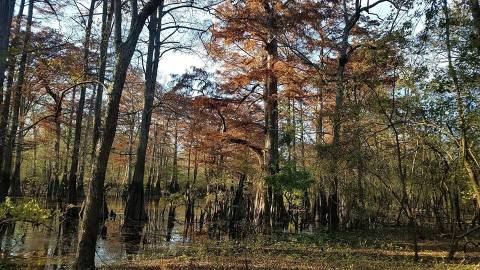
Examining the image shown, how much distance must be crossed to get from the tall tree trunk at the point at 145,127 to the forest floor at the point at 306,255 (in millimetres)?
3917

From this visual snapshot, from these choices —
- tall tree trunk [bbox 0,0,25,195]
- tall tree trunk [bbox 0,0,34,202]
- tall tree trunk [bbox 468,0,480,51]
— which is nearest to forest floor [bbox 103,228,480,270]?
tall tree trunk [bbox 468,0,480,51]

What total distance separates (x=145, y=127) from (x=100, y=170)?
33.5 ft

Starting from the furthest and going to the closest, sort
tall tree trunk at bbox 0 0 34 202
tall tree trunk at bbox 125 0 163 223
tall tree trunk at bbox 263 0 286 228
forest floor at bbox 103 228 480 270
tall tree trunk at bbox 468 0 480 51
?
1. tall tree trunk at bbox 125 0 163 223
2. tall tree trunk at bbox 263 0 286 228
3. tall tree trunk at bbox 0 0 34 202
4. forest floor at bbox 103 228 480 270
5. tall tree trunk at bbox 468 0 480 51

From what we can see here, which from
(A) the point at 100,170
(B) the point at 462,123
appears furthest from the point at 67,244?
(B) the point at 462,123

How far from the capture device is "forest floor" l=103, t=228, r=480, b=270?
24.1 feet

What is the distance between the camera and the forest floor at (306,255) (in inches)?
290

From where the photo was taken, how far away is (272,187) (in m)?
13.1

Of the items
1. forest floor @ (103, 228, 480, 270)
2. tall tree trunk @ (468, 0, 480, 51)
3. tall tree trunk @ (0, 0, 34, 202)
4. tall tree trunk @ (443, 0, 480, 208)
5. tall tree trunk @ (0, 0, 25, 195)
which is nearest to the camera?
tall tree trunk @ (468, 0, 480, 51)

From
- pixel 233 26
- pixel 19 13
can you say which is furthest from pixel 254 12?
pixel 19 13

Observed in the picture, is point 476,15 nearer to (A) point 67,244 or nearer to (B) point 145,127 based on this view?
(A) point 67,244

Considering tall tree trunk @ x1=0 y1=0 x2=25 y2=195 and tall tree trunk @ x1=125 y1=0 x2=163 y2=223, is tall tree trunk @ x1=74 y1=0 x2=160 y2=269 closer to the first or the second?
tall tree trunk @ x1=0 y1=0 x2=25 y2=195

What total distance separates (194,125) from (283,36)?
7509 mm

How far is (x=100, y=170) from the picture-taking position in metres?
6.59

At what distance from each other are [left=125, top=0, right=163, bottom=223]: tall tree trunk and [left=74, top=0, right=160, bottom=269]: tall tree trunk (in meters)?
7.94
